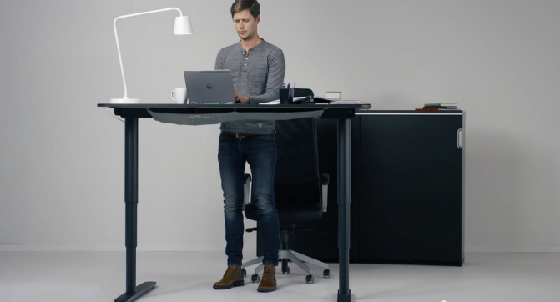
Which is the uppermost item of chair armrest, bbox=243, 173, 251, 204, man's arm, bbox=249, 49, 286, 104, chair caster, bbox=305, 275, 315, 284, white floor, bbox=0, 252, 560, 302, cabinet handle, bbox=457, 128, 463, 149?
man's arm, bbox=249, 49, 286, 104

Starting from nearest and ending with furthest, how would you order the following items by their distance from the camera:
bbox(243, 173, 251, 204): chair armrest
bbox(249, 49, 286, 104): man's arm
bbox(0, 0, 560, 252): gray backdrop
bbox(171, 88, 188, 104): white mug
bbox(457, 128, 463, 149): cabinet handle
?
bbox(171, 88, 188, 104): white mug → bbox(249, 49, 286, 104): man's arm → bbox(243, 173, 251, 204): chair armrest → bbox(457, 128, 463, 149): cabinet handle → bbox(0, 0, 560, 252): gray backdrop

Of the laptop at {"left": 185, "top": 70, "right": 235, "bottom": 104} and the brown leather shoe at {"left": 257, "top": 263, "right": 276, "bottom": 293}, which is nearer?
the laptop at {"left": 185, "top": 70, "right": 235, "bottom": 104}

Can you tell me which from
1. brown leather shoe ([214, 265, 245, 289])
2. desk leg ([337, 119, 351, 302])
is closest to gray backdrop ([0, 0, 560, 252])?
brown leather shoe ([214, 265, 245, 289])

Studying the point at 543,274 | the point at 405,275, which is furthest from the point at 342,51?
the point at 543,274

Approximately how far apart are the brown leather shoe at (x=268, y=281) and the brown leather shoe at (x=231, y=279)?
0.16 metres

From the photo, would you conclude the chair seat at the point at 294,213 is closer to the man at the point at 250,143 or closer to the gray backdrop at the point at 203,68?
the man at the point at 250,143

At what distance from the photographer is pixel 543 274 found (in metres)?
4.07

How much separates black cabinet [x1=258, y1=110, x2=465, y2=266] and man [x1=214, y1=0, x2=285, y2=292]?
0.93 meters

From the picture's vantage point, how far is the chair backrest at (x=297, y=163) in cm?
396

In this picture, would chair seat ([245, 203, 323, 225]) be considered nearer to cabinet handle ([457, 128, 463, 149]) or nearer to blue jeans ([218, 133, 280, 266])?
blue jeans ([218, 133, 280, 266])

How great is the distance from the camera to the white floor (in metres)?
3.45

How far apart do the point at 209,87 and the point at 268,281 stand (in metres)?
1.17

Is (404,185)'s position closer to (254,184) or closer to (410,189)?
(410,189)

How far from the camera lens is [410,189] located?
4.37 m
